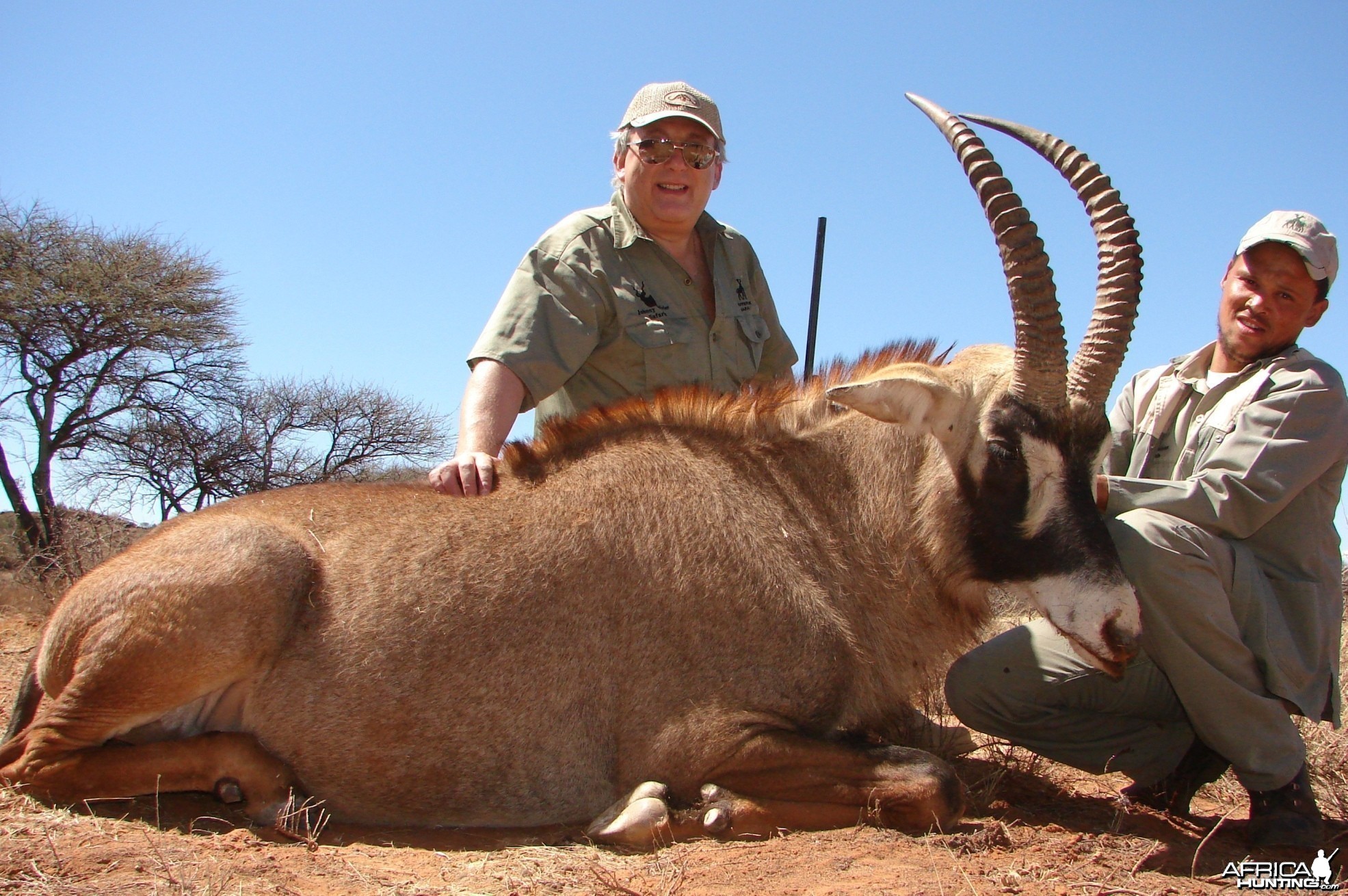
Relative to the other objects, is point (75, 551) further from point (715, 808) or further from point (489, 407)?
point (715, 808)

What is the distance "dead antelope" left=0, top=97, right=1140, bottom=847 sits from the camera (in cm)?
492

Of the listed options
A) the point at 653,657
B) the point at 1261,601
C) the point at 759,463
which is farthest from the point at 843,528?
the point at 1261,601

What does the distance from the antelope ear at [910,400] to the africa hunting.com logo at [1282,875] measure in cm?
222

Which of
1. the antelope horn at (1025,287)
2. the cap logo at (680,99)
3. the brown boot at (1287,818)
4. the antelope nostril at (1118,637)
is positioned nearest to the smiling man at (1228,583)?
the brown boot at (1287,818)

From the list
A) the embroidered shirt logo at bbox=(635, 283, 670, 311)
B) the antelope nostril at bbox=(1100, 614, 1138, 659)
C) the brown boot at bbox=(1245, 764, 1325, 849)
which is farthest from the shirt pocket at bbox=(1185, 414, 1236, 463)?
the embroidered shirt logo at bbox=(635, 283, 670, 311)

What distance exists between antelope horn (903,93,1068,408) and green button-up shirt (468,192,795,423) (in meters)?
1.57

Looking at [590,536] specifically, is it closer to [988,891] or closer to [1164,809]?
[988,891]

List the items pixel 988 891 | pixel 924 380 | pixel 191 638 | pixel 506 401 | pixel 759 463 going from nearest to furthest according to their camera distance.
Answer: pixel 988 891
pixel 191 638
pixel 924 380
pixel 759 463
pixel 506 401

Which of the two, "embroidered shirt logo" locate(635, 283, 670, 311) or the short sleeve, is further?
"embroidered shirt logo" locate(635, 283, 670, 311)

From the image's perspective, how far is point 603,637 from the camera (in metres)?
5.14

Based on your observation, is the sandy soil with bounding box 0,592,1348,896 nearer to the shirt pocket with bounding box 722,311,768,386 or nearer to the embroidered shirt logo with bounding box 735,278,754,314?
the shirt pocket with bounding box 722,311,768,386

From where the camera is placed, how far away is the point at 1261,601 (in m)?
5.15

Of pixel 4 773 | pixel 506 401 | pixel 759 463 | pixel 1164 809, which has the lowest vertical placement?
pixel 1164 809

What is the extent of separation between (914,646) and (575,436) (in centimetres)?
208
